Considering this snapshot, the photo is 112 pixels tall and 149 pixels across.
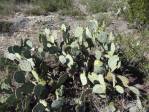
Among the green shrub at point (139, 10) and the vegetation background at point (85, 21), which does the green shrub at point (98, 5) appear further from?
the green shrub at point (139, 10)

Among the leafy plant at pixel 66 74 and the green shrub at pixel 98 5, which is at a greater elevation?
the green shrub at pixel 98 5

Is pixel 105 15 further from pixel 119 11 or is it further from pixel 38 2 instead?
pixel 38 2

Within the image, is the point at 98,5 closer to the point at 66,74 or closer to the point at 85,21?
the point at 85,21

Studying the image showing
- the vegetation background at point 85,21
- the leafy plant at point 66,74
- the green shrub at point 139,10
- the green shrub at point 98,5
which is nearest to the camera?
the leafy plant at point 66,74

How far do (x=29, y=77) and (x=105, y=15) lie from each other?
4.02 meters

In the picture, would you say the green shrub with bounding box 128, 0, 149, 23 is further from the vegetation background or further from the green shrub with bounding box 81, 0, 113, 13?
the green shrub with bounding box 81, 0, 113, 13

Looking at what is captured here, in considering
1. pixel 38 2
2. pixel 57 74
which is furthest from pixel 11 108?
pixel 38 2

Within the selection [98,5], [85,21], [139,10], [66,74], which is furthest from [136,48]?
[98,5]

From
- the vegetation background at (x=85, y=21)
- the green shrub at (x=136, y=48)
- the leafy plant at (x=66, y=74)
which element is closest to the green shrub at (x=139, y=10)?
the vegetation background at (x=85, y=21)

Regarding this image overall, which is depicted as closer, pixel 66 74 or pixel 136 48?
pixel 66 74

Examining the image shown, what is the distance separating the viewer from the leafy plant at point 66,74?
489cm

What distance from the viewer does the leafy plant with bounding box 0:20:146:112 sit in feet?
16.0

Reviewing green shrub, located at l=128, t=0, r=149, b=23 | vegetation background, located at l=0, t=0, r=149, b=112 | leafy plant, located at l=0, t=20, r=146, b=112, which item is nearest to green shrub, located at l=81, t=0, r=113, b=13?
vegetation background, located at l=0, t=0, r=149, b=112

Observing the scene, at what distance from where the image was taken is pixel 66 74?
5.15 m
